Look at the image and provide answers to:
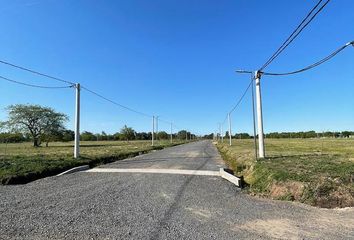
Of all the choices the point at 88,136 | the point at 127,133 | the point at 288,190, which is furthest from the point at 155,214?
the point at 88,136

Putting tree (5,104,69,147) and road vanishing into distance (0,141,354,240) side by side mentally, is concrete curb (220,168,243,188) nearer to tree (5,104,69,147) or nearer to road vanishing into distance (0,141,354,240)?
road vanishing into distance (0,141,354,240)

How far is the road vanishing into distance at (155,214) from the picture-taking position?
21.4 ft

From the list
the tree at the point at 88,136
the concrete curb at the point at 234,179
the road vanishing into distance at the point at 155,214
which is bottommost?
the road vanishing into distance at the point at 155,214

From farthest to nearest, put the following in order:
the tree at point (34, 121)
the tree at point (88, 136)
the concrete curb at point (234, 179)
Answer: the tree at point (88, 136), the tree at point (34, 121), the concrete curb at point (234, 179)

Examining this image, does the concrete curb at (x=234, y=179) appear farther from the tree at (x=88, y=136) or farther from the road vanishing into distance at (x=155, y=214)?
the tree at (x=88, y=136)

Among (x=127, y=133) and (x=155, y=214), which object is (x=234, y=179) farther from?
(x=127, y=133)

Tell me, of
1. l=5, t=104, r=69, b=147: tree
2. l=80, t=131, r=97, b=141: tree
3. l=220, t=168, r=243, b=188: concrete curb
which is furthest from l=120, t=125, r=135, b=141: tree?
l=220, t=168, r=243, b=188: concrete curb

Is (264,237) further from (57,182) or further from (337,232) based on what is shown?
(57,182)

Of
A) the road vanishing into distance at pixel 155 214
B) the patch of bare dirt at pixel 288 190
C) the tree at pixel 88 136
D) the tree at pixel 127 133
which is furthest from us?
the tree at pixel 88 136

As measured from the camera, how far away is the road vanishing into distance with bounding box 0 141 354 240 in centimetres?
651

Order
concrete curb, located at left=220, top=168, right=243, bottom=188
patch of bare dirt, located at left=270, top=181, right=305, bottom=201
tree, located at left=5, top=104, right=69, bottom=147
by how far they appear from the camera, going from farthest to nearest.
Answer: tree, located at left=5, top=104, right=69, bottom=147
concrete curb, located at left=220, top=168, right=243, bottom=188
patch of bare dirt, located at left=270, top=181, right=305, bottom=201

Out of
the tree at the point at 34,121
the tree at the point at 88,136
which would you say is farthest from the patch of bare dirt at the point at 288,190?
the tree at the point at 88,136

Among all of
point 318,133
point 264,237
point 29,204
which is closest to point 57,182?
point 29,204

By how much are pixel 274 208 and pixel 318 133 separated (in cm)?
17943
